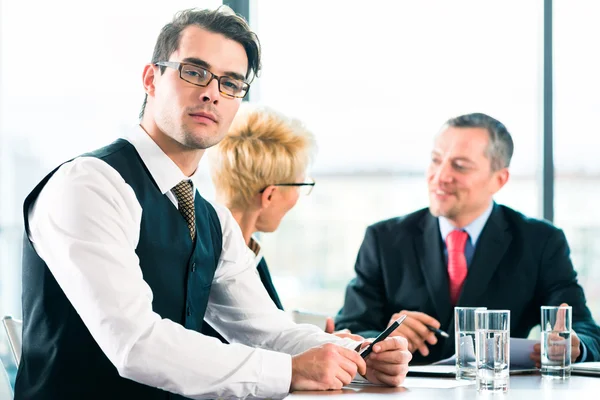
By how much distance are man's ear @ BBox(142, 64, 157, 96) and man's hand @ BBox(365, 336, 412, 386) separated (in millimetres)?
959

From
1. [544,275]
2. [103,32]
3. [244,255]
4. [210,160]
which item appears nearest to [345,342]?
[244,255]

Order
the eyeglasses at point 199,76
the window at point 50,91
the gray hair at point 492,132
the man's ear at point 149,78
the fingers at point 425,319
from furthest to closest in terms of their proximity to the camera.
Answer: the gray hair at point 492,132 → the window at point 50,91 → the fingers at point 425,319 → the man's ear at point 149,78 → the eyeglasses at point 199,76

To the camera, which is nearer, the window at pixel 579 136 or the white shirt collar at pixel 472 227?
the white shirt collar at pixel 472 227

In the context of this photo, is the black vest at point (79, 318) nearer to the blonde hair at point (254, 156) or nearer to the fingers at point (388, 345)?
the fingers at point (388, 345)

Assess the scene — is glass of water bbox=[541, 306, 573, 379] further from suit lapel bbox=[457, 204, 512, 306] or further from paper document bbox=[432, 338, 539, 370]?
suit lapel bbox=[457, 204, 512, 306]

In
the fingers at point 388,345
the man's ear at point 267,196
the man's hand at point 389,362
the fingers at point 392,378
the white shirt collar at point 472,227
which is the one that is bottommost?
the fingers at point 392,378

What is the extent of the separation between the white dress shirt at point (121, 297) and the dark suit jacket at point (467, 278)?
138 cm

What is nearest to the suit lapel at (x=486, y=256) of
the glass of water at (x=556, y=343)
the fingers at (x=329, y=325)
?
the fingers at (x=329, y=325)

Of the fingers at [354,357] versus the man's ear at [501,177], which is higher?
the man's ear at [501,177]

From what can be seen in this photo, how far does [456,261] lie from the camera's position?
10.8ft

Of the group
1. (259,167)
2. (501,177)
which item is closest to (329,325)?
(259,167)

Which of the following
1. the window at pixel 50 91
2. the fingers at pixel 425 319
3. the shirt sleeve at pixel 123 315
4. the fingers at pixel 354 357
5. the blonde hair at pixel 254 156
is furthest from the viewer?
the window at pixel 50 91

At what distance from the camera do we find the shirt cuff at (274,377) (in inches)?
68.2

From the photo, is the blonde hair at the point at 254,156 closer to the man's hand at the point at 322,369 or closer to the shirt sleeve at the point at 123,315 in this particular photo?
the shirt sleeve at the point at 123,315
